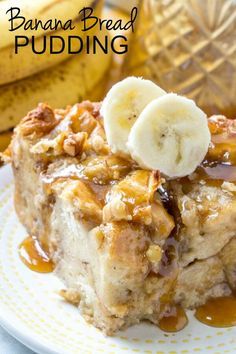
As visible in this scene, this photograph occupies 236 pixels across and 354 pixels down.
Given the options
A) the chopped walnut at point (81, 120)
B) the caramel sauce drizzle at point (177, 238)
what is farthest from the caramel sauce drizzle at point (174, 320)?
the chopped walnut at point (81, 120)

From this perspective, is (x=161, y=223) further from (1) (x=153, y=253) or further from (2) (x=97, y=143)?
(2) (x=97, y=143)

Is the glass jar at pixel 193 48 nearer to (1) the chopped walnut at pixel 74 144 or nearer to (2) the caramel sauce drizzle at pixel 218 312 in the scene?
(1) the chopped walnut at pixel 74 144

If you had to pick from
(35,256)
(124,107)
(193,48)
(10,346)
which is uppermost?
(124,107)

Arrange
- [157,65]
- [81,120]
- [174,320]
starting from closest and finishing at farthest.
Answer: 1. [174,320]
2. [81,120]
3. [157,65]

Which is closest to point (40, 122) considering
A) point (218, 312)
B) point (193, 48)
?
point (218, 312)

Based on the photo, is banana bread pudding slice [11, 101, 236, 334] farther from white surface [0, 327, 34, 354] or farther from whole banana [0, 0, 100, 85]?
whole banana [0, 0, 100, 85]

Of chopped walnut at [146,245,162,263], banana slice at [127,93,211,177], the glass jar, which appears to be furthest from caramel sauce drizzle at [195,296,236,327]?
the glass jar

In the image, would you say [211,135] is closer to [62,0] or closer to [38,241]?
[38,241]
